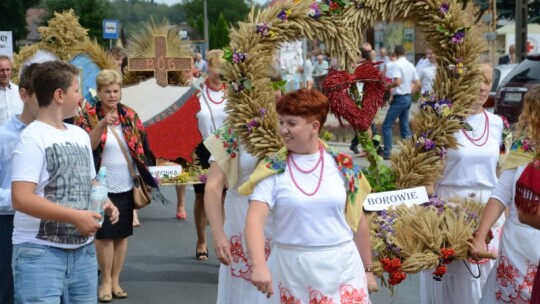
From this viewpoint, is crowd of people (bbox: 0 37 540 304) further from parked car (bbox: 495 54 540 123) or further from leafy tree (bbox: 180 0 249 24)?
leafy tree (bbox: 180 0 249 24)

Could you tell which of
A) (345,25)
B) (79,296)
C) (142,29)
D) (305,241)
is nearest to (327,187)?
(305,241)

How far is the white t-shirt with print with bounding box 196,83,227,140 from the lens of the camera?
7.82 metres

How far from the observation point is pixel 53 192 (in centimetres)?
401

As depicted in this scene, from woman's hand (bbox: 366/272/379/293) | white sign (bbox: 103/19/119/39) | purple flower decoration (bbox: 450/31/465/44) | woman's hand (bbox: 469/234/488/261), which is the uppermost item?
white sign (bbox: 103/19/119/39)

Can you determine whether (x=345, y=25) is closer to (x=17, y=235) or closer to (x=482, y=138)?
(x=482, y=138)

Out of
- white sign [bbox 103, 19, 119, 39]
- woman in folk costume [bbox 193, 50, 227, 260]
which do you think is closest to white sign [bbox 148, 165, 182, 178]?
woman in folk costume [bbox 193, 50, 227, 260]

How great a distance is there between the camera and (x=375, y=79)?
5.38m

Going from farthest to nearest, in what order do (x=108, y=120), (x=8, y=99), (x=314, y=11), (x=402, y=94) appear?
(x=402, y=94), (x=8, y=99), (x=108, y=120), (x=314, y=11)

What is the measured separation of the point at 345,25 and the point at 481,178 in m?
1.25

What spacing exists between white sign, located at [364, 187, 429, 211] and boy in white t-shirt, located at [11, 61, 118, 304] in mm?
1730

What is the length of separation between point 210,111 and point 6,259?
3.12 meters

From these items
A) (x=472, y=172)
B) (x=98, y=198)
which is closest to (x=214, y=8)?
(x=472, y=172)

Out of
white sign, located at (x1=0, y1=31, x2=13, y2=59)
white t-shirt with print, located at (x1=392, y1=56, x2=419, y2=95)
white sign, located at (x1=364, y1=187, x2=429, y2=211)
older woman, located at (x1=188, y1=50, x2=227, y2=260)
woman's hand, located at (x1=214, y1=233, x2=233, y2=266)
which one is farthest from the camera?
white sign, located at (x1=0, y1=31, x2=13, y2=59)

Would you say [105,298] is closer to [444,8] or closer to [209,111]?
[209,111]
